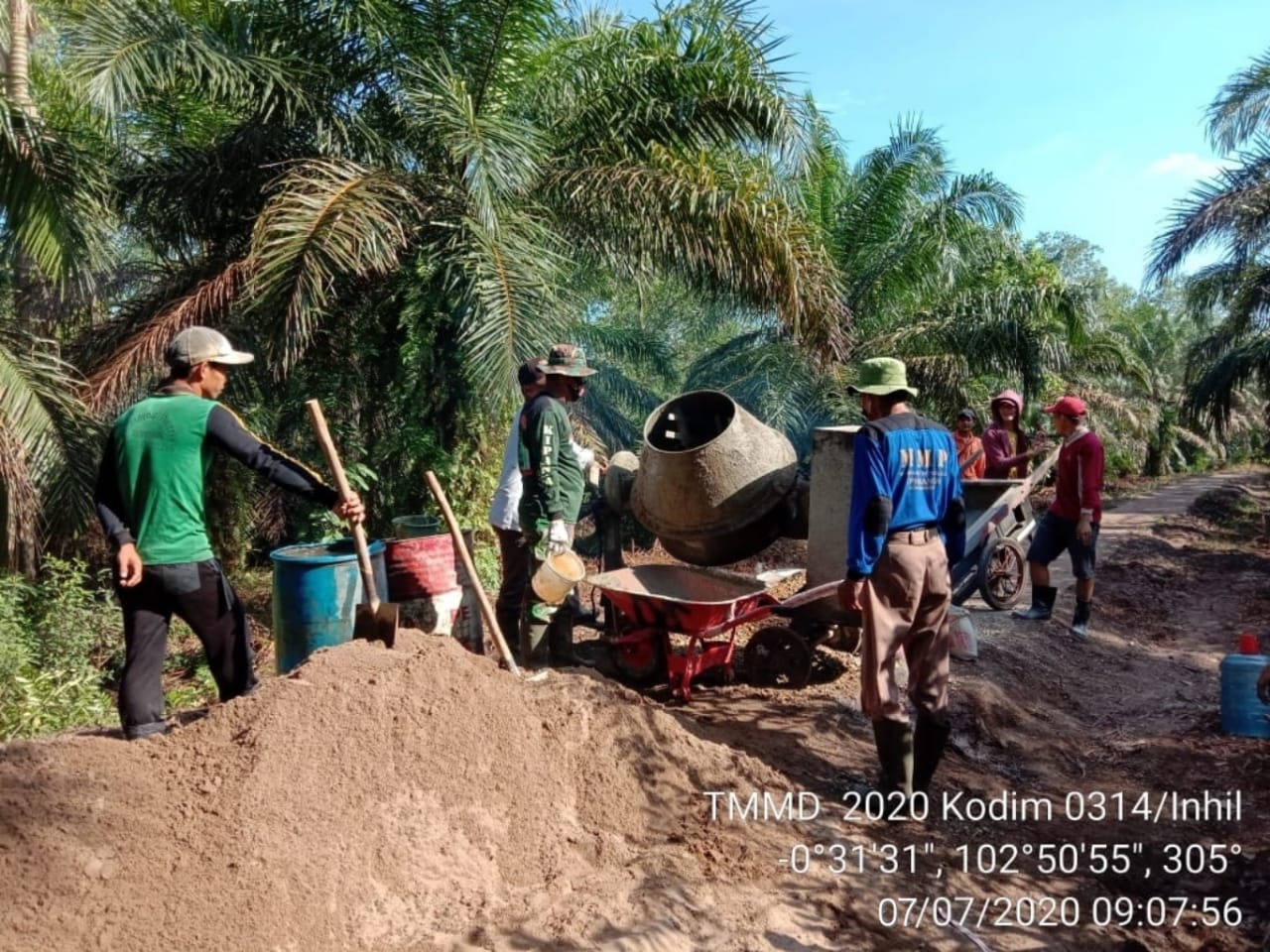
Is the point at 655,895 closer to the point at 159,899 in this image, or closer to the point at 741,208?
the point at 159,899

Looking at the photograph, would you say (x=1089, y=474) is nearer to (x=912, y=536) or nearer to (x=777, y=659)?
(x=777, y=659)

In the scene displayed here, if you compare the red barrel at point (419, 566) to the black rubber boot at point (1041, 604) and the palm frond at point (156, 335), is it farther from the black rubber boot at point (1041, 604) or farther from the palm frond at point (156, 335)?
the black rubber boot at point (1041, 604)

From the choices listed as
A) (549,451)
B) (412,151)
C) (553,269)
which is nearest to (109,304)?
(412,151)

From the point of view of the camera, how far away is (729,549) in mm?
6469

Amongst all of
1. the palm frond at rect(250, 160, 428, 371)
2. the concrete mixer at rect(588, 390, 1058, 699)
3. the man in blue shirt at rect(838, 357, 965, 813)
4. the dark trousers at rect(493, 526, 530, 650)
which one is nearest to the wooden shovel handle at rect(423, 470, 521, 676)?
the dark trousers at rect(493, 526, 530, 650)

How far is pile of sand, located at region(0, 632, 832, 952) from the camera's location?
2.86 meters

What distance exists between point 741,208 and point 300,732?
6017 millimetres

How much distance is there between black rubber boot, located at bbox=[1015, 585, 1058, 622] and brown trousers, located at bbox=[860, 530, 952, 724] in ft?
12.9

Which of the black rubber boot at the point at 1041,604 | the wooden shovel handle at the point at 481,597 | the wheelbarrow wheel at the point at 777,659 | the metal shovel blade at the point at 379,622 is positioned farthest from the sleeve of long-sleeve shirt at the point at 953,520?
the black rubber boot at the point at 1041,604

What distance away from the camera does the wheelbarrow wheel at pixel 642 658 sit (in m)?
5.67

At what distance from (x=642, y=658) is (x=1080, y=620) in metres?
4.19

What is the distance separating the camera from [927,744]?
4.38 m

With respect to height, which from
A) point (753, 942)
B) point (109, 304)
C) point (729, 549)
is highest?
point (109, 304)

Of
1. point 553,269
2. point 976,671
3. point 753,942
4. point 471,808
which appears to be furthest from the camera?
point 553,269
